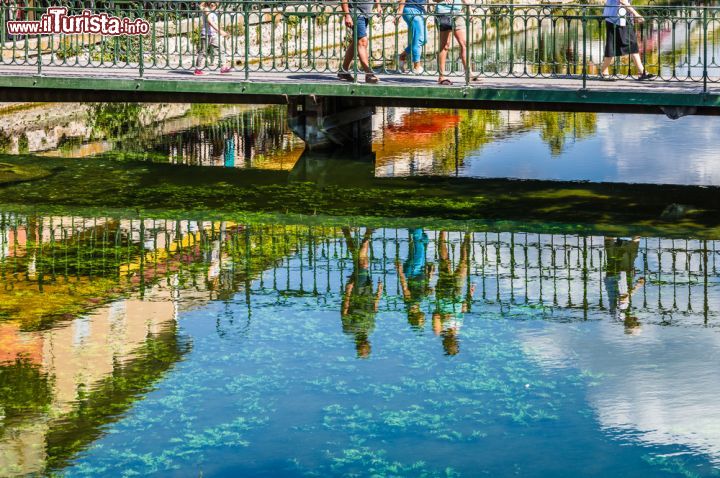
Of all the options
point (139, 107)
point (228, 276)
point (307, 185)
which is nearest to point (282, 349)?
point (228, 276)

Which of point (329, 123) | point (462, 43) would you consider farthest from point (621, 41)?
point (329, 123)

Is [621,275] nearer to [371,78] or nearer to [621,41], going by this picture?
[621,41]

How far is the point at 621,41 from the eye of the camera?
20.5 meters

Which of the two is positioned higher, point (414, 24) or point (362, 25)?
point (414, 24)

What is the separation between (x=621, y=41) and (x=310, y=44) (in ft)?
18.3

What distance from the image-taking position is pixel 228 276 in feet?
48.7

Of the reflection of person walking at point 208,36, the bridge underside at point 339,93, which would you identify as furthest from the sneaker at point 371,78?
the reflection of person walking at point 208,36

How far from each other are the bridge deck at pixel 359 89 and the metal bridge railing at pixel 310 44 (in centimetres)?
21

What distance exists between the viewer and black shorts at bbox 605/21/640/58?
20.4 m

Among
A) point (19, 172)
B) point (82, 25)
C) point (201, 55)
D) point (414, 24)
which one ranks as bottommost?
point (19, 172)

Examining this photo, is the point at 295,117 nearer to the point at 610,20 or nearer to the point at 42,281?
the point at 610,20

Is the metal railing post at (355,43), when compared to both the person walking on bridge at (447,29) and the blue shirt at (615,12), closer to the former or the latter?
the person walking on bridge at (447,29)

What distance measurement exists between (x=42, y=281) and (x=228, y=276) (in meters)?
1.92

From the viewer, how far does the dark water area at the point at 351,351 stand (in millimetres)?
9430
